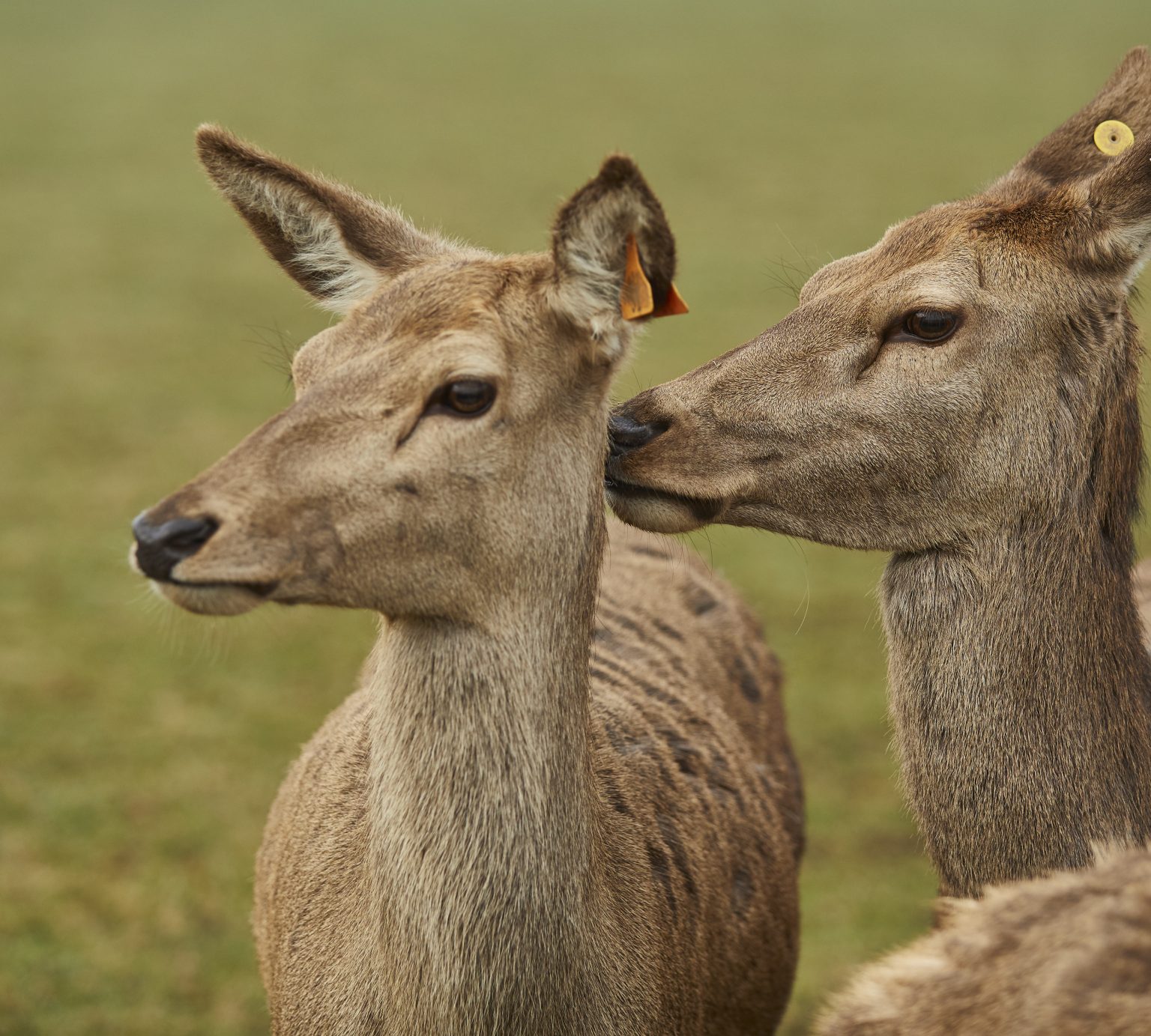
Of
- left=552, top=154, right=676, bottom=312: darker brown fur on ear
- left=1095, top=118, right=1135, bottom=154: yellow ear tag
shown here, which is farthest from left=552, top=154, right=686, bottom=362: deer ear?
left=1095, top=118, right=1135, bottom=154: yellow ear tag

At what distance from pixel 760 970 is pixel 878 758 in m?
3.65

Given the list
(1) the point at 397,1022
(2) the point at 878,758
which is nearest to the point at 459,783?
(1) the point at 397,1022

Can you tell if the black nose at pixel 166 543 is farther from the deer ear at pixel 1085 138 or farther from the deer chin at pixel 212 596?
the deer ear at pixel 1085 138

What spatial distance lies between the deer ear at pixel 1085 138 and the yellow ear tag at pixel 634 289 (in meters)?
1.36

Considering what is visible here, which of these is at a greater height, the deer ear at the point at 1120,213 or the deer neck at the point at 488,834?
the deer ear at the point at 1120,213

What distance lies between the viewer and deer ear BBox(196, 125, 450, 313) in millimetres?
3758

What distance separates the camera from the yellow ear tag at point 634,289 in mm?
3277

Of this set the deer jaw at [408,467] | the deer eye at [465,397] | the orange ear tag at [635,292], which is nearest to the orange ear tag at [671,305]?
the orange ear tag at [635,292]

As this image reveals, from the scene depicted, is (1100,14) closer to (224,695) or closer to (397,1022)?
(224,695)

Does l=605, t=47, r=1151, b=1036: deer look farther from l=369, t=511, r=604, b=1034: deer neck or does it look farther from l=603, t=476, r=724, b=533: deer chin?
l=369, t=511, r=604, b=1034: deer neck

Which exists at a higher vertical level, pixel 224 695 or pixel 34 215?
pixel 34 215

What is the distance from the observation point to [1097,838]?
3.59 meters

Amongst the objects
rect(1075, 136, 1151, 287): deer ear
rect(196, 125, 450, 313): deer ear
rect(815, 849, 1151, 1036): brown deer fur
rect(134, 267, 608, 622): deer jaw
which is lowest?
rect(815, 849, 1151, 1036): brown deer fur

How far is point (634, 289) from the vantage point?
10.9ft
